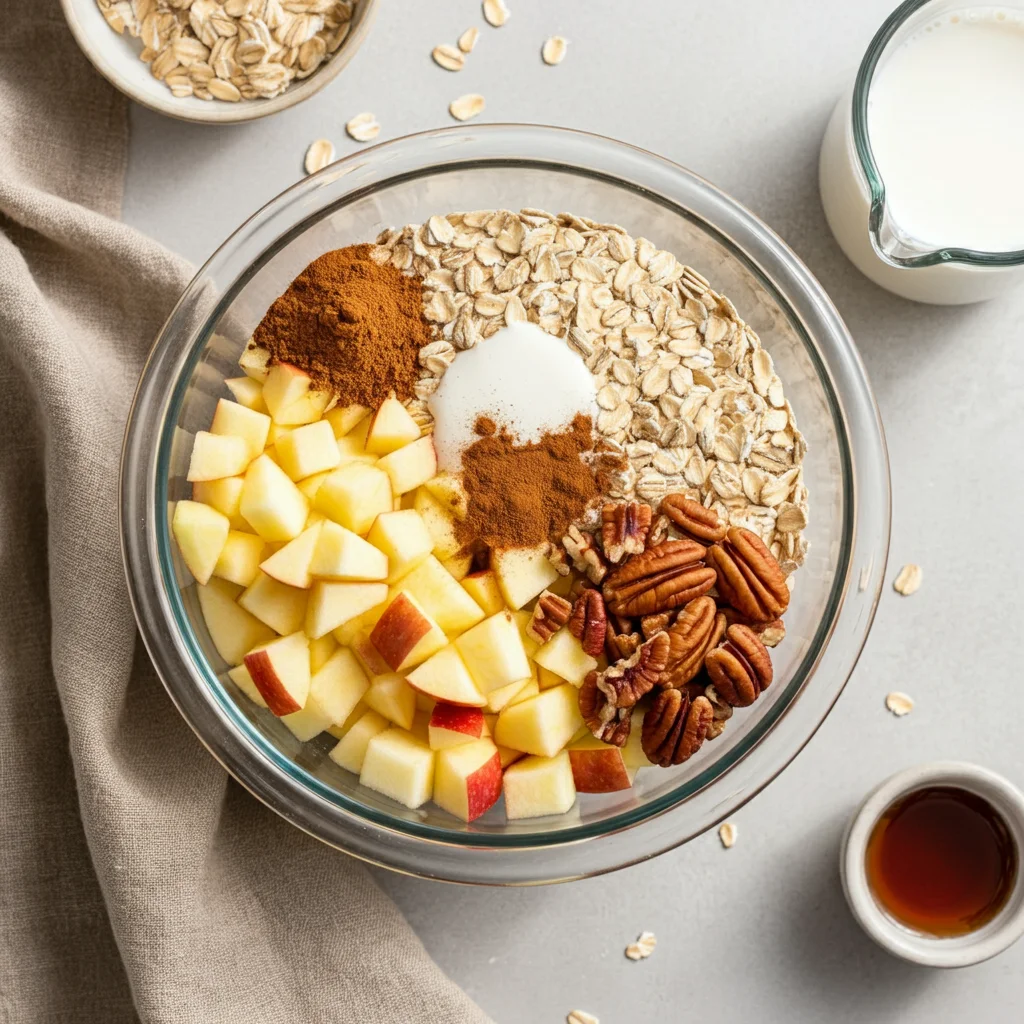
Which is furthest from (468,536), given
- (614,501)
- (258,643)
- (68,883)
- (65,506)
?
(68,883)

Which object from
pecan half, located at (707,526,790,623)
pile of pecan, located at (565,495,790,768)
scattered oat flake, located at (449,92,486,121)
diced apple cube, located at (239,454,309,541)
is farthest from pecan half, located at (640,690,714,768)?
scattered oat flake, located at (449,92,486,121)

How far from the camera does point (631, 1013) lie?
4.51 ft

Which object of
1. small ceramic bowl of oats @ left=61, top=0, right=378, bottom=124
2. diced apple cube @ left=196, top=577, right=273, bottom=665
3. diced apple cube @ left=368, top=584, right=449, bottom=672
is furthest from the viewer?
small ceramic bowl of oats @ left=61, top=0, right=378, bottom=124

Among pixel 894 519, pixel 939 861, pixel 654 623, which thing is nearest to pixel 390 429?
pixel 654 623

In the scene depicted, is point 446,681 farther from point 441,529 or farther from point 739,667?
point 739,667

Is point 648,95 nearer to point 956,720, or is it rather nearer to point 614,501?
point 614,501

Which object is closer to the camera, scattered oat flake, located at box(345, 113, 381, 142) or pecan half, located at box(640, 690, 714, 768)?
pecan half, located at box(640, 690, 714, 768)

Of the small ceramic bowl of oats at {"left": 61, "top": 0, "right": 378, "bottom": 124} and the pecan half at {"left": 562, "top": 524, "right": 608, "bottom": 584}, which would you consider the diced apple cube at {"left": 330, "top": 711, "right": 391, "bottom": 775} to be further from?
the small ceramic bowl of oats at {"left": 61, "top": 0, "right": 378, "bottom": 124}

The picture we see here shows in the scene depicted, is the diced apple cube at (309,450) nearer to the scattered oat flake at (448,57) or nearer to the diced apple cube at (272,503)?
the diced apple cube at (272,503)

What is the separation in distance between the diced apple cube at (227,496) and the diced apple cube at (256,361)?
5.2 inches

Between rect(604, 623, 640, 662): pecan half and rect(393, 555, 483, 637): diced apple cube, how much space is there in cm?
15

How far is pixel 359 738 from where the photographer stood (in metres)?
1.17

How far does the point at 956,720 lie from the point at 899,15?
35.0 inches

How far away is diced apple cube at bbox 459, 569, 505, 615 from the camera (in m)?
1.14
